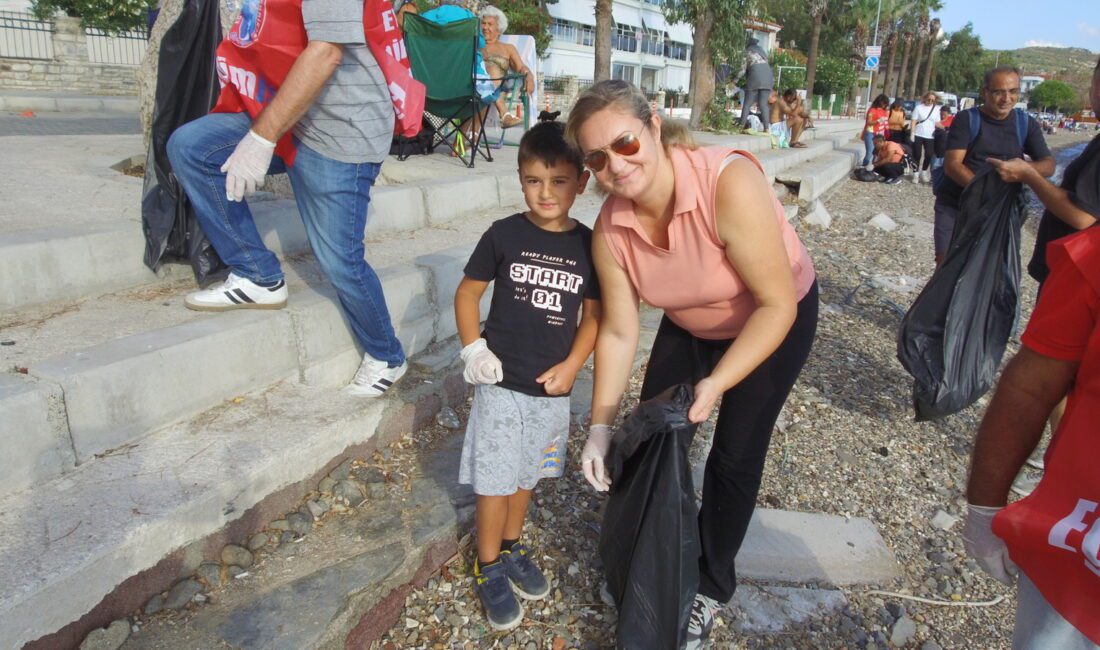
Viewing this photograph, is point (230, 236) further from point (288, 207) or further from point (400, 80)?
point (288, 207)

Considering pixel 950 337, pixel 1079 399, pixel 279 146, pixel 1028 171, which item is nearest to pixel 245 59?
pixel 279 146

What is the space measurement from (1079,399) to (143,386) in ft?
8.14

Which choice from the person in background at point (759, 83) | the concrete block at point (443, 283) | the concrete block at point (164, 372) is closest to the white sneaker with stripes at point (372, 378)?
the concrete block at point (164, 372)

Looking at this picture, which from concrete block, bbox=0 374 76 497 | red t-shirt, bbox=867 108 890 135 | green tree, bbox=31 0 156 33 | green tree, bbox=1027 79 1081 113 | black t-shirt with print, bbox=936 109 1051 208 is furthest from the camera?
green tree, bbox=1027 79 1081 113

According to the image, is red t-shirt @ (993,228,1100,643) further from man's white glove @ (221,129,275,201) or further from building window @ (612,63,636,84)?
building window @ (612,63,636,84)

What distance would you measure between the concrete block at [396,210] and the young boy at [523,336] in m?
2.34

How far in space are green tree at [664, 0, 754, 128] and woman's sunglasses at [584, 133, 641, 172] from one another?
13149 mm

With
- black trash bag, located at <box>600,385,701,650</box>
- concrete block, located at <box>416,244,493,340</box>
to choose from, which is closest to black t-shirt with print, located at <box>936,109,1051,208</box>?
concrete block, located at <box>416,244,493,340</box>

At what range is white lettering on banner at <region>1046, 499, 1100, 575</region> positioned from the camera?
1179mm

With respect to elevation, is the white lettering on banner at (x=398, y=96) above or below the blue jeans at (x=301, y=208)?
above

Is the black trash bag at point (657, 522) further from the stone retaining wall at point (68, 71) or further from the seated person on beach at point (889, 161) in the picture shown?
the stone retaining wall at point (68, 71)

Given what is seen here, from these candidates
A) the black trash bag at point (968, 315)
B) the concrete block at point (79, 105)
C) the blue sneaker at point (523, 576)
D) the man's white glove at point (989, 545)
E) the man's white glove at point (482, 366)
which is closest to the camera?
the man's white glove at point (989, 545)

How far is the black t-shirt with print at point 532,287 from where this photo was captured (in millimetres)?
2199

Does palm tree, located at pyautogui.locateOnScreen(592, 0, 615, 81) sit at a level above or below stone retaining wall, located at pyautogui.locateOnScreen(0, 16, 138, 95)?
above
